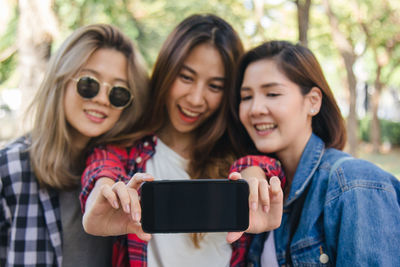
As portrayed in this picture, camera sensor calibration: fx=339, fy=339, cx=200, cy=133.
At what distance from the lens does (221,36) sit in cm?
264

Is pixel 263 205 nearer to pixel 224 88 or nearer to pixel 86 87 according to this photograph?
pixel 224 88

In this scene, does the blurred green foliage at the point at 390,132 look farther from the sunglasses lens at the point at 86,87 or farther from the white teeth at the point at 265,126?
the sunglasses lens at the point at 86,87

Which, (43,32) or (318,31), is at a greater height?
(318,31)

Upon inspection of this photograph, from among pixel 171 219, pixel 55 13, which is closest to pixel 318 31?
pixel 55 13

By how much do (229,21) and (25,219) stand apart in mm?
6802

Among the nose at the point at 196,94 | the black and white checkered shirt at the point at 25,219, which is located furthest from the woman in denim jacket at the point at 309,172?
the black and white checkered shirt at the point at 25,219

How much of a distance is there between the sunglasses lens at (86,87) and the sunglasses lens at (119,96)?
135mm

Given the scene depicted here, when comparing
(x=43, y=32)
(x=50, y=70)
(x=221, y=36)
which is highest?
(x=43, y=32)

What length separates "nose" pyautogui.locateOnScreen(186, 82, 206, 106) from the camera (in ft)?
8.19

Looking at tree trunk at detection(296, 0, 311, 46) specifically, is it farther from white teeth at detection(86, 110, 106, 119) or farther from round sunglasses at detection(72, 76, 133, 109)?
white teeth at detection(86, 110, 106, 119)

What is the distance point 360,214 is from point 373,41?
46.5 ft

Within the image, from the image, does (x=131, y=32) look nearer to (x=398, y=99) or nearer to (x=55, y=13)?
(x=55, y=13)

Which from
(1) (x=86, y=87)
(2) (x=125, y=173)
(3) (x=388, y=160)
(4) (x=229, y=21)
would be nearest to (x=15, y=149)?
(1) (x=86, y=87)

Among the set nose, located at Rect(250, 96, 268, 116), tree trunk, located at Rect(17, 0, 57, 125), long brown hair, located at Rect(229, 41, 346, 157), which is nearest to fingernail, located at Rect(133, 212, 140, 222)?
nose, located at Rect(250, 96, 268, 116)
